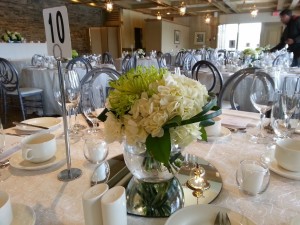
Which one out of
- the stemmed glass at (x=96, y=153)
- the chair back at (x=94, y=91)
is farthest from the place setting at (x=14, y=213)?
the chair back at (x=94, y=91)

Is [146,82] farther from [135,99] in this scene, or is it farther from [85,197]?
[85,197]

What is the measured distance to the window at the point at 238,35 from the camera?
1381 centimetres

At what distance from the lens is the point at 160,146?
52 cm

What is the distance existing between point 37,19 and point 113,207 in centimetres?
926

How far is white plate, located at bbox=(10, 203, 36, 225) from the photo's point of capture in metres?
0.56

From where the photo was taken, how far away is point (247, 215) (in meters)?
0.60

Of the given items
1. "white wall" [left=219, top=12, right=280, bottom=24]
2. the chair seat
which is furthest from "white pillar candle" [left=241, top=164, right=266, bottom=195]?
"white wall" [left=219, top=12, right=280, bottom=24]

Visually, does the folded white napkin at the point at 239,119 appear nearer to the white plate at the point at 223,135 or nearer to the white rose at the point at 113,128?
the white plate at the point at 223,135

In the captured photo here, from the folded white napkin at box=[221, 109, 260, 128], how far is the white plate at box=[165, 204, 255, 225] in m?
0.71

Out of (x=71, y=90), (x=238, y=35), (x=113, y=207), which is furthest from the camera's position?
(x=238, y=35)

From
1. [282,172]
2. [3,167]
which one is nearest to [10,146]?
[3,167]

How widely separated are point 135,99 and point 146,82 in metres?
0.05

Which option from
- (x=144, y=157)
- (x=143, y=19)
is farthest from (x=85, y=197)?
(x=143, y=19)

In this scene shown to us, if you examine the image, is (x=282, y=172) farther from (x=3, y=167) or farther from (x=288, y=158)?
(x=3, y=167)
